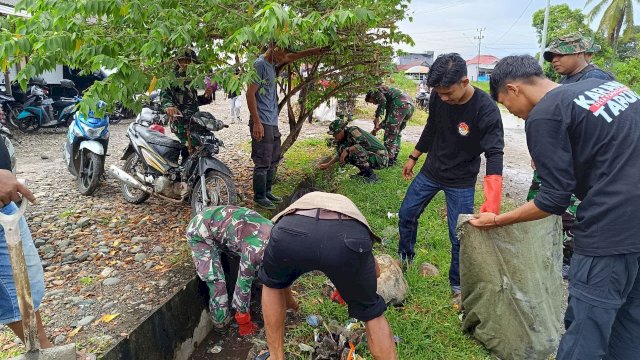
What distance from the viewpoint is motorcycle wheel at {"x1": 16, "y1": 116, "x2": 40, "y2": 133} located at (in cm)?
904

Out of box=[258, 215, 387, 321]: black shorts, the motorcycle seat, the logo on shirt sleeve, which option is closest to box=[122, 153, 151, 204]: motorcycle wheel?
the motorcycle seat

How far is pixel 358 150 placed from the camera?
21.0ft

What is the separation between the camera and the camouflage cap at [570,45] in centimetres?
377

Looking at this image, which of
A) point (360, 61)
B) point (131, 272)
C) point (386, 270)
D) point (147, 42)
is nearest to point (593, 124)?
point (386, 270)

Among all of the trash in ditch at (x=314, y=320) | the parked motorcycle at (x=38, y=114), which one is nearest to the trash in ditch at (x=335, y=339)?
the trash in ditch at (x=314, y=320)

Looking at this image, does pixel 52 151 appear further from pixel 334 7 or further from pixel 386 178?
pixel 334 7

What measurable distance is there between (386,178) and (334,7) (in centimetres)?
387

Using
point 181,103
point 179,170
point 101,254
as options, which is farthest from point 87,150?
point 101,254

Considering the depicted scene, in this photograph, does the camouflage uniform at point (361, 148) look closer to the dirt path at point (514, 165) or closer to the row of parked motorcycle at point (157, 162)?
the dirt path at point (514, 165)

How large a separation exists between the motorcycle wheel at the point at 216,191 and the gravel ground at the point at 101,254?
0.35 metres

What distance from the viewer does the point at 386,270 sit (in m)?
3.30

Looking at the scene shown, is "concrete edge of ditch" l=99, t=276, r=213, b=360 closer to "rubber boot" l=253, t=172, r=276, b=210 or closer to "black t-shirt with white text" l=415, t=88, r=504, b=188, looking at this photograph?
"rubber boot" l=253, t=172, r=276, b=210

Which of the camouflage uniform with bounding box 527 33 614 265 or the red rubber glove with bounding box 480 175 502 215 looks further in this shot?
the camouflage uniform with bounding box 527 33 614 265

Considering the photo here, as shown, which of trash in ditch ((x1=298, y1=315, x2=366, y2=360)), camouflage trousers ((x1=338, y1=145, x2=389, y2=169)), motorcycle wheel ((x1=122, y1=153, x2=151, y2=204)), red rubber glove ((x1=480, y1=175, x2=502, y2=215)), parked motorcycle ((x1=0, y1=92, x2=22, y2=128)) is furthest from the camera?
parked motorcycle ((x1=0, y1=92, x2=22, y2=128))
